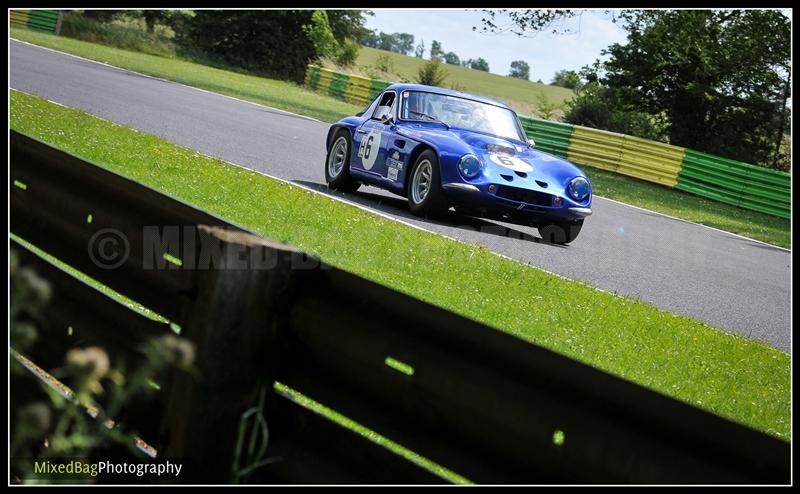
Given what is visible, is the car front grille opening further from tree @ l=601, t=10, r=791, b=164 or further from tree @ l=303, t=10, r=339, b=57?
tree @ l=303, t=10, r=339, b=57

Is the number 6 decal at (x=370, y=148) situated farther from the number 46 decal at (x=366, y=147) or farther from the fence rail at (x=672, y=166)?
the fence rail at (x=672, y=166)

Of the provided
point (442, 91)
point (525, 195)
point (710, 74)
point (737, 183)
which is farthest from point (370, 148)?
point (710, 74)

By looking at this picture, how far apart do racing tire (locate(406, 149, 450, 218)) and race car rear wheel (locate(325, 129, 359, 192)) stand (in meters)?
1.49

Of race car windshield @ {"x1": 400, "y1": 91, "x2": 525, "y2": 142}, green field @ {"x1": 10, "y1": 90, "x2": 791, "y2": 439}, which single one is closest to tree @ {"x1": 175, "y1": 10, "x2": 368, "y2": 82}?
race car windshield @ {"x1": 400, "y1": 91, "x2": 525, "y2": 142}

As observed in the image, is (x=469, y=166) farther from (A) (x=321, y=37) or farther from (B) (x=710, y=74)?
(A) (x=321, y=37)

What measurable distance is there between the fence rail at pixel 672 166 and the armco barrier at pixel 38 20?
72.2 feet

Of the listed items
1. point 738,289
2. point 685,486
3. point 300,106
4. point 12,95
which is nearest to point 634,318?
point 738,289

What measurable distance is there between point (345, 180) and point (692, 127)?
21911 mm

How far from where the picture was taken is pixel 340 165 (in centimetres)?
1284

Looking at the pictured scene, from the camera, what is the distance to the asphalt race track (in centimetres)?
994

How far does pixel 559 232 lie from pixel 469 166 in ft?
5.25

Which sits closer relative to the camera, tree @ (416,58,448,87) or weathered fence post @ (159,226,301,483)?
weathered fence post @ (159,226,301,483)

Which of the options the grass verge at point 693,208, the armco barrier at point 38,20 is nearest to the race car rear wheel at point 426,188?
the grass verge at point 693,208

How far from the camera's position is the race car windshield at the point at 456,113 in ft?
39.1
